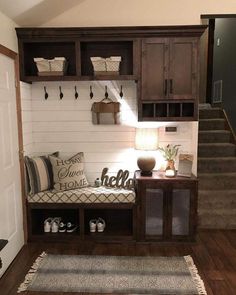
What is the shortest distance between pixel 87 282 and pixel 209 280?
3.58 ft

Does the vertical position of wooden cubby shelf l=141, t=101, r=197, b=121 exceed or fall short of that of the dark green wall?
it falls short

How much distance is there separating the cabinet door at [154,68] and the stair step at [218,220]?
168 centimetres

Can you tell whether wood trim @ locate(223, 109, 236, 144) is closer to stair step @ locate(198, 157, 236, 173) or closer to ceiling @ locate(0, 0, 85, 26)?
stair step @ locate(198, 157, 236, 173)

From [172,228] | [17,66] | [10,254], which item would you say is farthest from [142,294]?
[17,66]

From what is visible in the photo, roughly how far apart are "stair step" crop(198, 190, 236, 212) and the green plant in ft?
2.66

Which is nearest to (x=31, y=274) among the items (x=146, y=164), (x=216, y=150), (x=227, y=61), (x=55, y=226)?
(x=55, y=226)

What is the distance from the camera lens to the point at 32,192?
3.40 meters

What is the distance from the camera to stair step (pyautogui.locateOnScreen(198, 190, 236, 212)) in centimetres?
400

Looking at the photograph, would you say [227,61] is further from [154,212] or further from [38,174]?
[38,174]

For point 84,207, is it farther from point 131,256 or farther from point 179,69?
point 179,69

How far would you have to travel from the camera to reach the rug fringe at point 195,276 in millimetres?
2543

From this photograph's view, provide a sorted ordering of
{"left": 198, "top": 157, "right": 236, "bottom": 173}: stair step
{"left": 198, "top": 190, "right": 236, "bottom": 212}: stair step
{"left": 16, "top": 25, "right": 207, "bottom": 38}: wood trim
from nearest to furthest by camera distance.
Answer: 1. {"left": 16, "top": 25, "right": 207, "bottom": 38}: wood trim
2. {"left": 198, "top": 190, "right": 236, "bottom": 212}: stair step
3. {"left": 198, "top": 157, "right": 236, "bottom": 173}: stair step

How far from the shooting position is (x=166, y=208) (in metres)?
3.35

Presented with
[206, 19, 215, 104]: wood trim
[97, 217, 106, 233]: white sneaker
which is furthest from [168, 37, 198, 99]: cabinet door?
[206, 19, 215, 104]: wood trim
